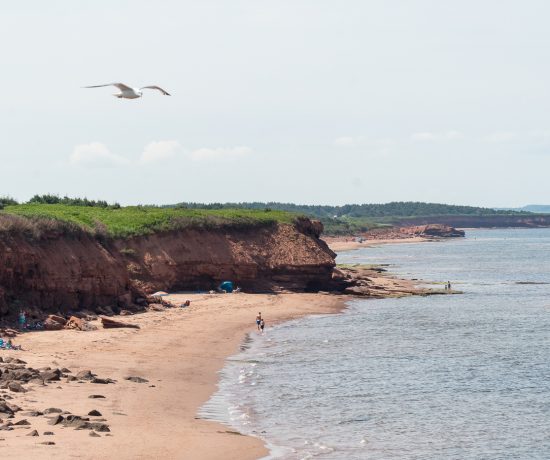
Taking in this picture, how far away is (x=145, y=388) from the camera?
26.5m

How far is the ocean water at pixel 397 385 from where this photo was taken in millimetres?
21906

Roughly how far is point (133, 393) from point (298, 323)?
71.0 ft

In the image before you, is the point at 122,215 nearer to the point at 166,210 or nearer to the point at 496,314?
the point at 166,210

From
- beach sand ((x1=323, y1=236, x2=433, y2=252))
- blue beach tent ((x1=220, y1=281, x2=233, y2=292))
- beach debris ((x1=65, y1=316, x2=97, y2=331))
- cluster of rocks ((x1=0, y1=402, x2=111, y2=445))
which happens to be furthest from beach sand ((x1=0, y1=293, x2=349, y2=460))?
beach sand ((x1=323, y1=236, x2=433, y2=252))

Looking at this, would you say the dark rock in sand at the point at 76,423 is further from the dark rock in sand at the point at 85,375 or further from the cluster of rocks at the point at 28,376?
the dark rock in sand at the point at 85,375

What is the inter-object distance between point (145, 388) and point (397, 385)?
8197 mm

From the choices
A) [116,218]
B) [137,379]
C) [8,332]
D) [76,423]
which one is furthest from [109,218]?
[76,423]

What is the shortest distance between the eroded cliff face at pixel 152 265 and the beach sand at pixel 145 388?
280cm

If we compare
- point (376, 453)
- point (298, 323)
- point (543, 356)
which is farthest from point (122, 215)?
point (376, 453)

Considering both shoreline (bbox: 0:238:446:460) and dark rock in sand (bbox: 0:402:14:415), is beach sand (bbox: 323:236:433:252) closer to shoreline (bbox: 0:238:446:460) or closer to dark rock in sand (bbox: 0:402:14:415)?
shoreline (bbox: 0:238:446:460)

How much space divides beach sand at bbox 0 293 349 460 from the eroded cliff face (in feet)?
9.19

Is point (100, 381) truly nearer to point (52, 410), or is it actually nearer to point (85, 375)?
point (85, 375)

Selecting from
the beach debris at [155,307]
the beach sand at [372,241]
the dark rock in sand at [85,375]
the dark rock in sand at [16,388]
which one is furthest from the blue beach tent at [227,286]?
the beach sand at [372,241]

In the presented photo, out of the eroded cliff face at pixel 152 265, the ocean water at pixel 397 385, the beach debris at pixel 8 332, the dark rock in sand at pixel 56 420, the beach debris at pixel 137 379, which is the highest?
the eroded cliff face at pixel 152 265
